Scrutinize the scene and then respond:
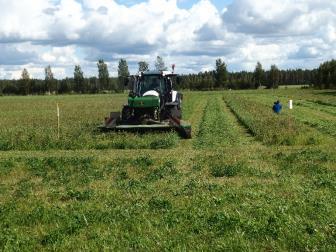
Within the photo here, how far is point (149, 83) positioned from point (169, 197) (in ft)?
50.3

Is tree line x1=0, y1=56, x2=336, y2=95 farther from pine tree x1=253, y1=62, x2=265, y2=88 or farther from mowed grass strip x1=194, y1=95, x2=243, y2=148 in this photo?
mowed grass strip x1=194, y1=95, x2=243, y2=148

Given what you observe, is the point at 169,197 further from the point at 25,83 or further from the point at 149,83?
the point at 25,83

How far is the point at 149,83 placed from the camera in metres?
24.6

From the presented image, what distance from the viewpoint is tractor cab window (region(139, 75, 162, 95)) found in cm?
2450

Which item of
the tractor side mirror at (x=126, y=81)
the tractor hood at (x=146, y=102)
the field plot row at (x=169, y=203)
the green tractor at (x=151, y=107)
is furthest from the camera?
the tractor side mirror at (x=126, y=81)

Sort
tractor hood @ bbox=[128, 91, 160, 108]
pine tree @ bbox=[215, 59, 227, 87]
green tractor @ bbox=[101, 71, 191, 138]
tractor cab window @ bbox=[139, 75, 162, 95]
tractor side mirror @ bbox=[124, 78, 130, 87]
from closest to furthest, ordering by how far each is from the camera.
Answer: green tractor @ bbox=[101, 71, 191, 138] → tractor hood @ bbox=[128, 91, 160, 108] → tractor cab window @ bbox=[139, 75, 162, 95] → tractor side mirror @ bbox=[124, 78, 130, 87] → pine tree @ bbox=[215, 59, 227, 87]

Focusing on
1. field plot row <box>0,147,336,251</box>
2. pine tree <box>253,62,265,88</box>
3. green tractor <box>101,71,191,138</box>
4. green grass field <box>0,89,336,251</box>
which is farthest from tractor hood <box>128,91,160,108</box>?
pine tree <box>253,62,265,88</box>

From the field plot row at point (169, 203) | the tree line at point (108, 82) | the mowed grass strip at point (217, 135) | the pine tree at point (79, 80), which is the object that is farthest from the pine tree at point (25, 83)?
the field plot row at point (169, 203)

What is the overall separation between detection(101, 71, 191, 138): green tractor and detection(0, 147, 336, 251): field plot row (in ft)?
23.5

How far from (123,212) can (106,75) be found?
150 m

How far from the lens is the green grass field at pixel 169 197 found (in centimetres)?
716

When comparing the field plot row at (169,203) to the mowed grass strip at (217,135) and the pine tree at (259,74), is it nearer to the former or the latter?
the mowed grass strip at (217,135)

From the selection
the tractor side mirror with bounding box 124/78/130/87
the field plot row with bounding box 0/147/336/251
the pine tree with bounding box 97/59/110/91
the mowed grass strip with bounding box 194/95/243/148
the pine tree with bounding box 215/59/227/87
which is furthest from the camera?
the pine tree with bounding box 97/59/110/91

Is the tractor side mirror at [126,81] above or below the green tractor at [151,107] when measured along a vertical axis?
above
